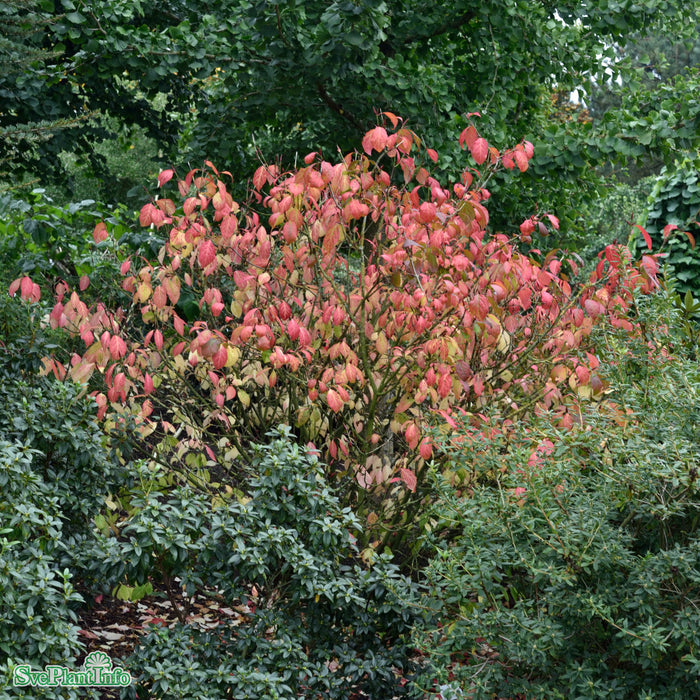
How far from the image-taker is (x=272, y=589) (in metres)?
2.86

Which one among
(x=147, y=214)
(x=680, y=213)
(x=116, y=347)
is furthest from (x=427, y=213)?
(x=680, y=213)

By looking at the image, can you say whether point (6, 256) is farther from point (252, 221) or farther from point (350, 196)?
point (350, 196)

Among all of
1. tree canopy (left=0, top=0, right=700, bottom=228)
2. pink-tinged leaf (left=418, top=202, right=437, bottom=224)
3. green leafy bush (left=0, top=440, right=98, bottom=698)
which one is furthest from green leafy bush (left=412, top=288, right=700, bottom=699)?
tree canopy (left=0, top=0, right=700, bottom=228)

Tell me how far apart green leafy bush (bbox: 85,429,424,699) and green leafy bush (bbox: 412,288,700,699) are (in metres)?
0.29

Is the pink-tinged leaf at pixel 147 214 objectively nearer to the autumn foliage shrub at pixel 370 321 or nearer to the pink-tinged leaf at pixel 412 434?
the autumn foliage shrub at pixel 370 321

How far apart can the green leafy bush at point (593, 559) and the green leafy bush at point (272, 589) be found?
29cm

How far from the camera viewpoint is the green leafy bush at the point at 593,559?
2137 mm

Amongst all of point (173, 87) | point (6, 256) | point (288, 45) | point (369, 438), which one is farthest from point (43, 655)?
point (173, 87)

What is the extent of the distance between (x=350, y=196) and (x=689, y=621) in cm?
195

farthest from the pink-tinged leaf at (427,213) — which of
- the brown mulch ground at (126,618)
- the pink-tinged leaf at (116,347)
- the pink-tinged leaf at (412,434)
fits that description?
the brown mulch ground at (126,618)

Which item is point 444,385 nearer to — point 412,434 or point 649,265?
point 412,434

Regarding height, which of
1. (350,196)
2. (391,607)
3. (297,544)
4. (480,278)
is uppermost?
(350,196)

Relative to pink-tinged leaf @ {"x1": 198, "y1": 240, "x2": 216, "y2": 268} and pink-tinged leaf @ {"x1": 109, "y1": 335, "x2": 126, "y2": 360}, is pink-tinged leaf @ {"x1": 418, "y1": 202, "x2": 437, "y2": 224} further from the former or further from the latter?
pink-tinged leaf @ {"x1": 109, "y1": 335, "x2": 126, "y2": 360}

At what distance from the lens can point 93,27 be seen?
5.23m
